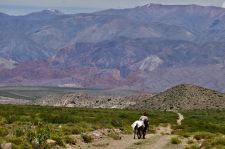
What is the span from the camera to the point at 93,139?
51.5 metres

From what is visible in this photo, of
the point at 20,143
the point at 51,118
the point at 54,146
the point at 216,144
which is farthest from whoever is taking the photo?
the point at 51,118

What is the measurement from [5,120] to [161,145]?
69.6 ft

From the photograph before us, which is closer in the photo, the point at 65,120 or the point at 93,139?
the point at 93,139

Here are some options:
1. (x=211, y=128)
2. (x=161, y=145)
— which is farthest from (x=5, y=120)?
(x=211, y=128)

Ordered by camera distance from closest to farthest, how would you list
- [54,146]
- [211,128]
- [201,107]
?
[54,146], [211,128], [201,107]

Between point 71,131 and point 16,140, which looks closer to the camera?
point 16,140

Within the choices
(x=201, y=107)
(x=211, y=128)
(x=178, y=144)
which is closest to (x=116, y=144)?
(x=178, y=144)

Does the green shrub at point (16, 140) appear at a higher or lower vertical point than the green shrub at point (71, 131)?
lower

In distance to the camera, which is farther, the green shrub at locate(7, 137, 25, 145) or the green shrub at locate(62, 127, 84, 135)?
the green shrub at locate(62, 127, 84, 135)

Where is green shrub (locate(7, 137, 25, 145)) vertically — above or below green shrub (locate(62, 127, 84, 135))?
below

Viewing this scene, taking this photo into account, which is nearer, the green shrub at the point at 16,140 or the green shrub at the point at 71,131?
the green shrub at the point at 16,140

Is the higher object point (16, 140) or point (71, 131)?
point (71, 131)

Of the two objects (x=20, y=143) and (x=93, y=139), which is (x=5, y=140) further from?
(x=93, y=139)

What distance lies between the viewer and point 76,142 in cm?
4666
